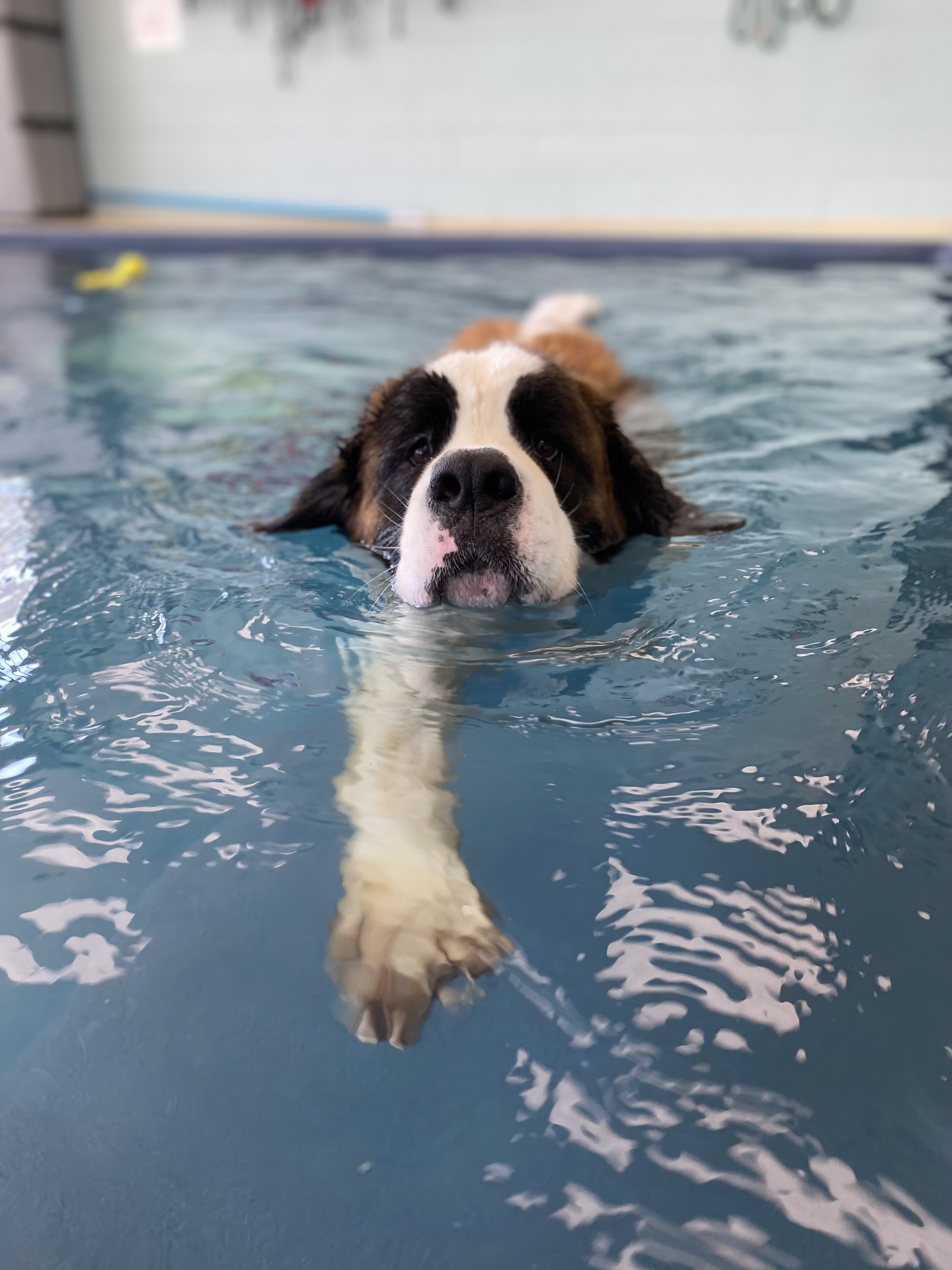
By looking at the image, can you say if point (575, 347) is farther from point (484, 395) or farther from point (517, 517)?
point (517, 517)

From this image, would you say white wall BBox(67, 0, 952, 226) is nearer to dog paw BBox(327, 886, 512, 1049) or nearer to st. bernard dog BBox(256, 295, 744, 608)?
st. bernard dog BBox(256, 295, 744, 608)

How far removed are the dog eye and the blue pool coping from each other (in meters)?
5.47

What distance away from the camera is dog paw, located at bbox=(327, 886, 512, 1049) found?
3.33ft

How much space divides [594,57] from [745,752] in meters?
8.08

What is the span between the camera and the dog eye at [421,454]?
6.41 feet

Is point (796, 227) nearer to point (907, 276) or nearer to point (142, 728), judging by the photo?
point (907, 276)

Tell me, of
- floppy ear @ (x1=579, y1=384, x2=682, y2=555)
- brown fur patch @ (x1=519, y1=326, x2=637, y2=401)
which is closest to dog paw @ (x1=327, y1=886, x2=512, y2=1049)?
floppy ear @ (x1=579, y1=384, x2=682, y2=555)

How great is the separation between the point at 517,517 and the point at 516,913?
761 mm

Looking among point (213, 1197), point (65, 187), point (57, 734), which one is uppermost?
point (65, 187)

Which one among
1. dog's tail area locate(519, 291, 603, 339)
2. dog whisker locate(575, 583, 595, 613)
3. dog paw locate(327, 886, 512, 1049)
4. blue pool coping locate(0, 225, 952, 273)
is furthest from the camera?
blue pool coping locate(0, 225, 952, 273)

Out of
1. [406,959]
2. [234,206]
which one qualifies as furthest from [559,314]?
[234,206]

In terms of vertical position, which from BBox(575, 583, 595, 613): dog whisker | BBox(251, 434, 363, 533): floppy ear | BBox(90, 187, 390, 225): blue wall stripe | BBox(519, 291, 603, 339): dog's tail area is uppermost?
BBox(90, 187, 390, 225): blue wall stripe

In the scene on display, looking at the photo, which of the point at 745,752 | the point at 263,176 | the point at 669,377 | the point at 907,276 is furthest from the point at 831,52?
the point at 745,752

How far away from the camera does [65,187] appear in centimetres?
898
